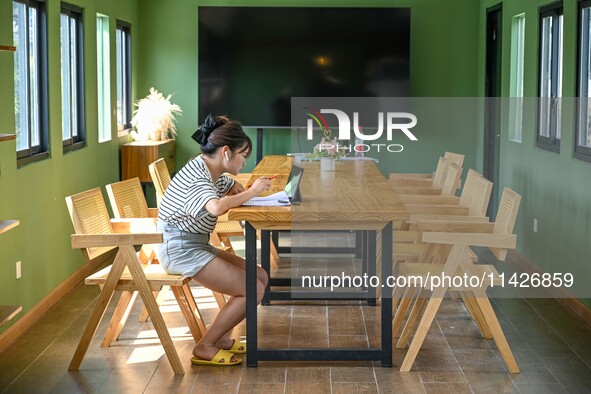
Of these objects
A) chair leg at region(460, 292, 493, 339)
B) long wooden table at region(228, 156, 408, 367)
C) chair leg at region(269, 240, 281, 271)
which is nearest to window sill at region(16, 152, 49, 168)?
long wooden table at region(228, 156, 408, 367)

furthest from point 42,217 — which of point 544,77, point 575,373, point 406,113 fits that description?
point 406,113

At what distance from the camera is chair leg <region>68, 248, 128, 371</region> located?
16.4ft

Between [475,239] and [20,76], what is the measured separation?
318 centimetres

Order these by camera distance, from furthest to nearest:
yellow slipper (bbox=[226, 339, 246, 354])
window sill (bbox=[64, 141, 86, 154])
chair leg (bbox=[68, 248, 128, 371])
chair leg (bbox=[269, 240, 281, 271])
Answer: chair leg (bbox=[269, 240, 281, 271]), window sill (bbox=[64, 141, 86, 154]), yellow slipper (bbox=[226, 339, 246, 354]), chair leg (bbox=[68, 248, 128, 371])

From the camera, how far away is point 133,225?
572cm

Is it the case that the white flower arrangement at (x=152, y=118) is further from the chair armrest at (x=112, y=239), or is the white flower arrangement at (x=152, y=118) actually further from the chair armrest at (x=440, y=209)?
the chair armrest at (x=112, y=239)

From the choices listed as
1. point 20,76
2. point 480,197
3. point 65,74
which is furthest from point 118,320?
point 65,74

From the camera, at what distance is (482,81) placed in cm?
998

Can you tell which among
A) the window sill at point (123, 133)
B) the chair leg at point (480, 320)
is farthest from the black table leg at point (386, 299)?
the window sill at point (123, 133)

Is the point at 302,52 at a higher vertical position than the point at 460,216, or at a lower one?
higher

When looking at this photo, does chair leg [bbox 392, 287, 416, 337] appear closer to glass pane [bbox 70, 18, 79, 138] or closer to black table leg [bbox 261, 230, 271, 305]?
black table leg [bbox 261, 230, 271, 305]

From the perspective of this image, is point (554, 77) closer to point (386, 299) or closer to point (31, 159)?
point (386, 299)

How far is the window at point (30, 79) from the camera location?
6285 millimetres

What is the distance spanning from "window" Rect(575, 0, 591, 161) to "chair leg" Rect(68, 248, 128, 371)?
3.17 m
